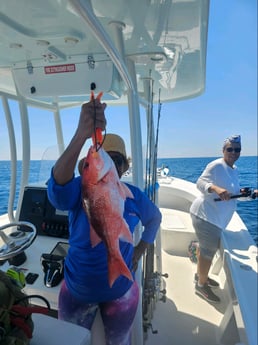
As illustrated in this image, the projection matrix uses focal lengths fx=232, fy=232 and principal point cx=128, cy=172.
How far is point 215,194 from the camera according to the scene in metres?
2.38

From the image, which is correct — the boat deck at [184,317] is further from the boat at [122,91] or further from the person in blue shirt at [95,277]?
the person in blue shirt at [95,277]

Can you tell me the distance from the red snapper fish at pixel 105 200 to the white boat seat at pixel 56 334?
10.7 inches

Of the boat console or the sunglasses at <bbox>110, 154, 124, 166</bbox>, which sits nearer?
the sunglasses at <bbox>110, 154, 124, 166</bbox>

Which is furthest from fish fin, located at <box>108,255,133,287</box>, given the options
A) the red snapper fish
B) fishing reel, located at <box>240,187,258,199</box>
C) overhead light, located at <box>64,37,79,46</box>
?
fishing reel, located at <box>240,187,258,199</box>

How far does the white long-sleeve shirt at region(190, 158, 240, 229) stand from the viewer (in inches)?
92.9

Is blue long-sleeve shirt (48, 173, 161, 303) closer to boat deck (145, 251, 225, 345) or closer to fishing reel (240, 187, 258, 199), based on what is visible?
boat deck (145, 251, 225, 345)

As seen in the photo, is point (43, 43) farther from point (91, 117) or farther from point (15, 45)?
point (91, 117)

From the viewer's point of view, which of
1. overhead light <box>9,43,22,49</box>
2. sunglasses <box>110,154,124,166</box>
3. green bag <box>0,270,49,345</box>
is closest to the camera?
green bag <box>0,270,49,345</box>

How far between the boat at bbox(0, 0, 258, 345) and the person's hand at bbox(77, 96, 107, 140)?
0.24 meters

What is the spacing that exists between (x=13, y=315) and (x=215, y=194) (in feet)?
7.00

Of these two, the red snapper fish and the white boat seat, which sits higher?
the red snapper fish

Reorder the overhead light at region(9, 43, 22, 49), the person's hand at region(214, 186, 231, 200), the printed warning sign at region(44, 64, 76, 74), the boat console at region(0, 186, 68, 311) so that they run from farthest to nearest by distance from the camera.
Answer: the person's hand at region(214, 186, 231, 200) < the printed warning sign at region(44, 64, 76, 74) < the overhead light at region(9, 43, 22, 49) < the boat console at region(0, 186, 68, 311)

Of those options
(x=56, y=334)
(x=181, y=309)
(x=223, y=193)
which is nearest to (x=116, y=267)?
(x=56, y=334)

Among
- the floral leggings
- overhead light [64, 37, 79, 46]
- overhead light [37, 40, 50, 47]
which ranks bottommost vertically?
the floral leggings
